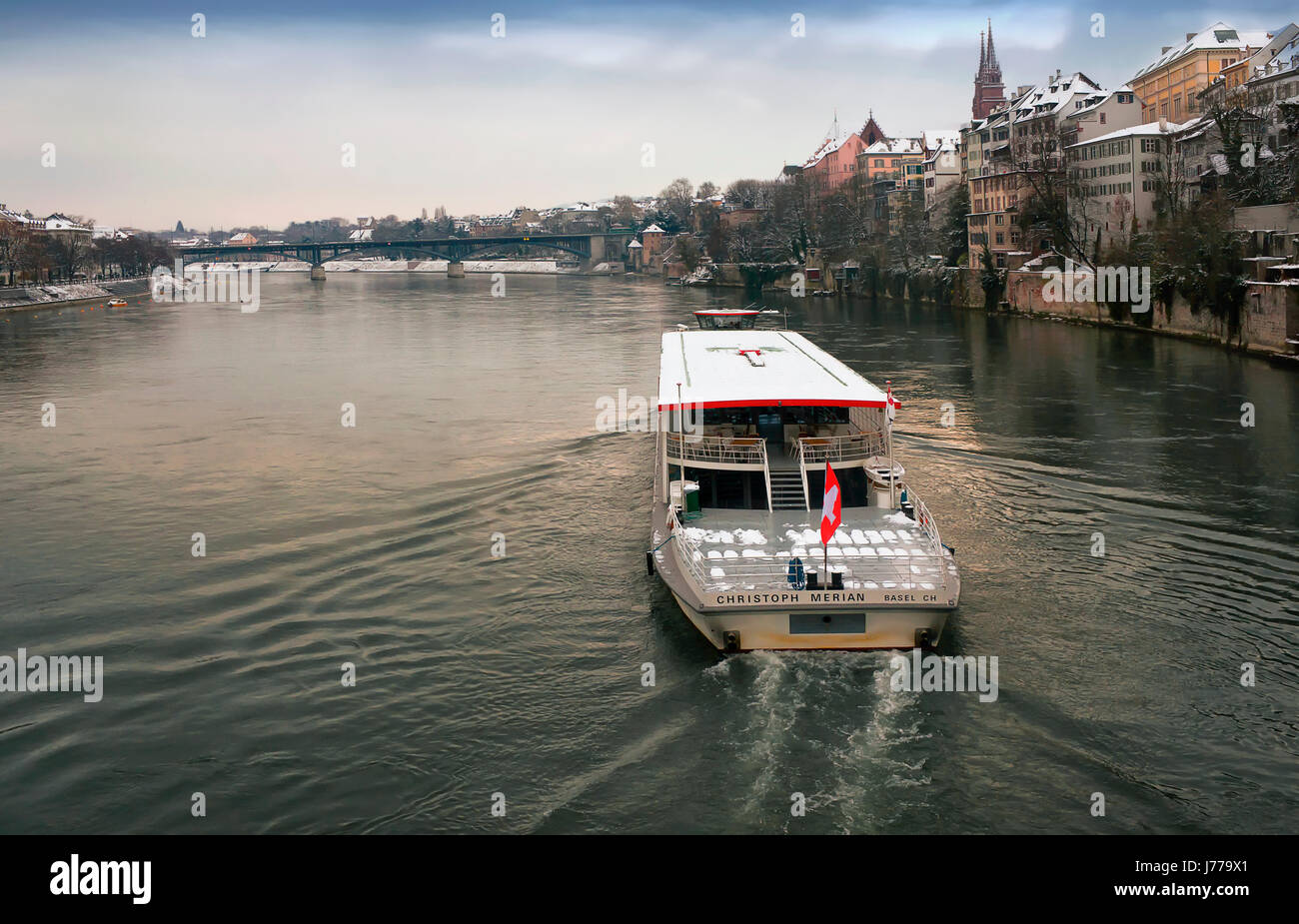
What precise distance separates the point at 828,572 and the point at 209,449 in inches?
778

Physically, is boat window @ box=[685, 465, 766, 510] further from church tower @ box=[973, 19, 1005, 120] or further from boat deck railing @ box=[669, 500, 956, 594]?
church tower @ box=[973, 19, 1005, 120]

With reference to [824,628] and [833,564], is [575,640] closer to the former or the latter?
[824,628]

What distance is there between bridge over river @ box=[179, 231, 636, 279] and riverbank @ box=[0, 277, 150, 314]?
2256cm

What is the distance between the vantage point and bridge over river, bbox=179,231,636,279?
14225 centimetres

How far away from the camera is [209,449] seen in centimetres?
2892

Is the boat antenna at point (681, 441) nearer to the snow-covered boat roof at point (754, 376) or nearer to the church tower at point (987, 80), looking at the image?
the snow-covered boat roof at point (754, 376)

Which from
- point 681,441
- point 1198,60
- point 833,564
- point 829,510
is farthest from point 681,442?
point 1198,60

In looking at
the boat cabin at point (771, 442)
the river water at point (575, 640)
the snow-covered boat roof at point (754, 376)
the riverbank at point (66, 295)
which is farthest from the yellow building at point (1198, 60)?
the riverbank at point (66, 295)

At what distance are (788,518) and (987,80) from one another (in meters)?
138

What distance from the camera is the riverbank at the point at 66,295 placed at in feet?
294

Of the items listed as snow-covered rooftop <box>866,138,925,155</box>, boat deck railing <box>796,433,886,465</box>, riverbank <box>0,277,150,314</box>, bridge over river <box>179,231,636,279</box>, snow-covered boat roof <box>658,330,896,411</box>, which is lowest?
boat deck railing <box>796,433,886,465</box>

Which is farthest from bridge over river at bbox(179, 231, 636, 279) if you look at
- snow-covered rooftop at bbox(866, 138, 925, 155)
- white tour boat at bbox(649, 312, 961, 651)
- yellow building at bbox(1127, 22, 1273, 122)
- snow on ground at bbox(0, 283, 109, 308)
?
white tour boat at bbox(649, 312, 961, 651)

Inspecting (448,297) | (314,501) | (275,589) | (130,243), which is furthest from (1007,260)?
(130,243)
